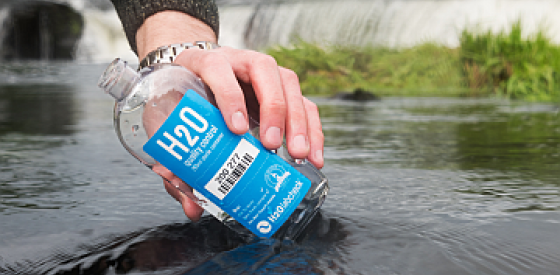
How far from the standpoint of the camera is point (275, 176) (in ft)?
2.69

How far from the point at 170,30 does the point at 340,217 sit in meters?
0.62

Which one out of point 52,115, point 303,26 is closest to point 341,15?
point 303,26

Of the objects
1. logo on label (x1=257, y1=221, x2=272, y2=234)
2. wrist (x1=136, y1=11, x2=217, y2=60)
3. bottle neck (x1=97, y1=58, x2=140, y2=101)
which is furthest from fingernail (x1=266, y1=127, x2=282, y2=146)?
wrist (x1=136, y1=11, x2=217, y2=60)

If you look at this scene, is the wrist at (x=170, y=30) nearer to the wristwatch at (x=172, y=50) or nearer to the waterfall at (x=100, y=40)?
the wristwatch at (x=172, y=50)

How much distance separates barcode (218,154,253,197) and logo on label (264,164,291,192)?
40 millimetres

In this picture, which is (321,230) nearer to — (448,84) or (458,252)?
(458,252)

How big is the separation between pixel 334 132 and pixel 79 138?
1.08m

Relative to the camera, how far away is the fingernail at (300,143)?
85 centimetres

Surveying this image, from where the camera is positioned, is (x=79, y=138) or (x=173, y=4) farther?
(x=79, y=138)

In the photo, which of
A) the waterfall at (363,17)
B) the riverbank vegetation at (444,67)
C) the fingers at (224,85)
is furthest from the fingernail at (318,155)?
the waterfall at (363,17)

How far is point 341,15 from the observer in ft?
41.0

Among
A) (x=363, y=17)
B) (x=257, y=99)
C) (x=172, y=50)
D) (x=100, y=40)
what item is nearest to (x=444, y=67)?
→ (x=172, y=50)

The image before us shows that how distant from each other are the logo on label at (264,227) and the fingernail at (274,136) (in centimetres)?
13

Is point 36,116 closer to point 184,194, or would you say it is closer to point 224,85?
point 184,194
